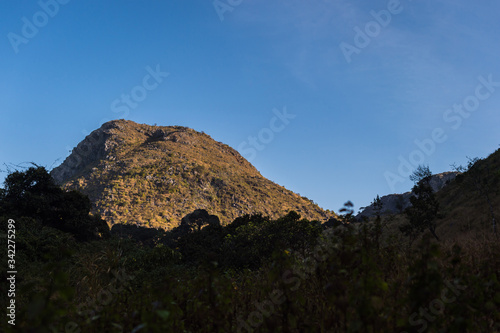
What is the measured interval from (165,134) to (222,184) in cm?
4292

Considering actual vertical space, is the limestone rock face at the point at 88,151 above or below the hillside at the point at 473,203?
above

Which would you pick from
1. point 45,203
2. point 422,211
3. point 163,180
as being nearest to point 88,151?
point 163,180

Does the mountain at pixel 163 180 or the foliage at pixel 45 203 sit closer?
the foliage at pixel 45 203

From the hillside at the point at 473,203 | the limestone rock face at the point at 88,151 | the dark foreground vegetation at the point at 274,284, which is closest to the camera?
the dark foreground vegetation at the point at 274,284

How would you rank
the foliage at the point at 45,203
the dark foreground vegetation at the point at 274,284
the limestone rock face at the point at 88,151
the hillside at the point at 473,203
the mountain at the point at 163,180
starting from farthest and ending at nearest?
the limestone rock face at the point at 88,151
the mountain at the point at 163,180
the hillside at the point at 473,203
the foliage at the point at 45,203
the dark foreground vegetation at the point at 274,284

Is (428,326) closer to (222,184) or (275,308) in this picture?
(275,308)

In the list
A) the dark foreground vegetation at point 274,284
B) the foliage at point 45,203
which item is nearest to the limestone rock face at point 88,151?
the foliage at point 45,203

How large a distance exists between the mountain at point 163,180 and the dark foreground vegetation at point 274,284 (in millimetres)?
46883

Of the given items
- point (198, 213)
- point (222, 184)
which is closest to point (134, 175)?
point (222, 184)

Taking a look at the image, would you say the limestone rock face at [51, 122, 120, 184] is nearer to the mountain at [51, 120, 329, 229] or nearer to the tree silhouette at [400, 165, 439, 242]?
the mountain at [51, 120, 329, 229]

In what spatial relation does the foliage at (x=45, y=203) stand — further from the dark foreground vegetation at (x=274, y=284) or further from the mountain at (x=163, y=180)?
the mountain at (x=163, y=180)

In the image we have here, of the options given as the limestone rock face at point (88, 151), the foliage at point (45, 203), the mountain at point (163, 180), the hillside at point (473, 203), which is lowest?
the hillside at point (473, 203)

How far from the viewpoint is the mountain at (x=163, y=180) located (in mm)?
74675

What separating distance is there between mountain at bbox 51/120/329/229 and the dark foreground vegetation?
154 ft
